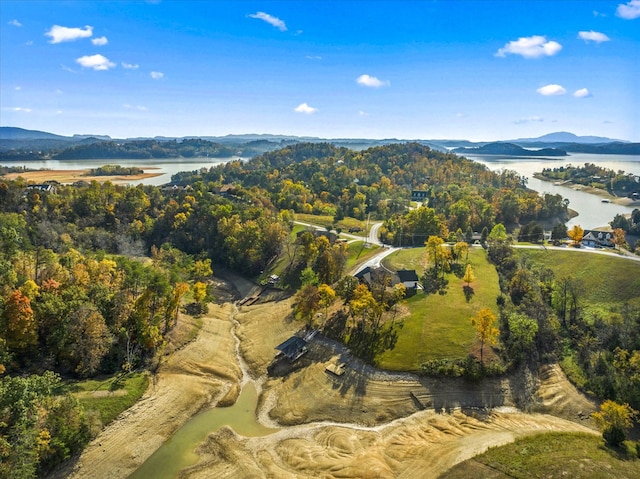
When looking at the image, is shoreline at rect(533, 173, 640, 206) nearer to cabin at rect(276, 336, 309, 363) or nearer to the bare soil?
the bare soil

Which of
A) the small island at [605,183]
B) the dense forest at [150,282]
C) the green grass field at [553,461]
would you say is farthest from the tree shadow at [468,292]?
the small island at [605,183]

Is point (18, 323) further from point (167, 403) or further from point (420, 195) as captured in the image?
Answer: point (420, 195)

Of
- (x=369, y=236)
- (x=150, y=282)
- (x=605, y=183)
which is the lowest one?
(x=369, y=236)

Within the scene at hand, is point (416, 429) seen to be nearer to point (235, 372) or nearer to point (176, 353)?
point (235, 372)

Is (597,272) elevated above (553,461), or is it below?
above

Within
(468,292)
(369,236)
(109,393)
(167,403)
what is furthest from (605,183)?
(109,393)

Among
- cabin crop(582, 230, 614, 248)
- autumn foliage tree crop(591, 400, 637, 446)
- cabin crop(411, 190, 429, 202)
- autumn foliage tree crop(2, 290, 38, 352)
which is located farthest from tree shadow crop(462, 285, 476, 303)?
cabin crop(411, 190, 429, 202)

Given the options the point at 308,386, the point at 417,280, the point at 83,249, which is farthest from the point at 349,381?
the point at 83,249
